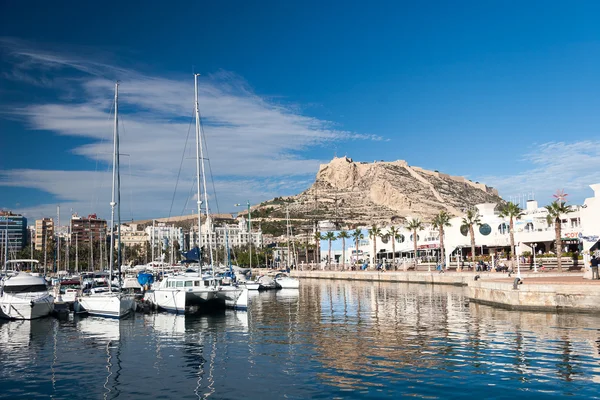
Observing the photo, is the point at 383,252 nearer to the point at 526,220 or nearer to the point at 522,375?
the point at 526,220

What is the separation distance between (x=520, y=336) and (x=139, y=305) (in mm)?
27734

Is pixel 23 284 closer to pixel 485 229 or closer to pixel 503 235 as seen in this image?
pixel 503 235

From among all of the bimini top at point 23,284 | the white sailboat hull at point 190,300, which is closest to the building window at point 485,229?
the white sailboat hull at point 190,300

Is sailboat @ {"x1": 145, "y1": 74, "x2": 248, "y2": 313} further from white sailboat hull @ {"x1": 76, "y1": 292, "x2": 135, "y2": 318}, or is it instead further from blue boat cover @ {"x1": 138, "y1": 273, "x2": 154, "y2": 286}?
blue boat cover @ {"x1": 138, "y1": 273, "x2": 154, "y2": 286}

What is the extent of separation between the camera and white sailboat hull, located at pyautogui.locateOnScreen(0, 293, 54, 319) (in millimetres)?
35938

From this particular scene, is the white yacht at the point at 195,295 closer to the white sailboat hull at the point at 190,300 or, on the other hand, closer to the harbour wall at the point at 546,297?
the white sailboat hull at the point at 190,300

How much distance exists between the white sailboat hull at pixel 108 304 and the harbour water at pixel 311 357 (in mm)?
977

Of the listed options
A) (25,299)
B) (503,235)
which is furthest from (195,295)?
(503,235)

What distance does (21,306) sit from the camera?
118 feet

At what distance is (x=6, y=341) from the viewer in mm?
27406

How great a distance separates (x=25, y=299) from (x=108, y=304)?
5.88 metres

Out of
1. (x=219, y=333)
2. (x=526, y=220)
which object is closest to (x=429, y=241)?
(x=526, y=220)

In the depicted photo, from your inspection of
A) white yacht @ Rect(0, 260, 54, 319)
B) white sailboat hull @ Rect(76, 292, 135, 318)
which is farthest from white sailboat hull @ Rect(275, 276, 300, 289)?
white yacht @ Rect(0, 260, 54, 319)

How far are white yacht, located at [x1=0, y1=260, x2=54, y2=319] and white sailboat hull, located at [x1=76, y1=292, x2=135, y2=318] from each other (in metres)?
2.42
